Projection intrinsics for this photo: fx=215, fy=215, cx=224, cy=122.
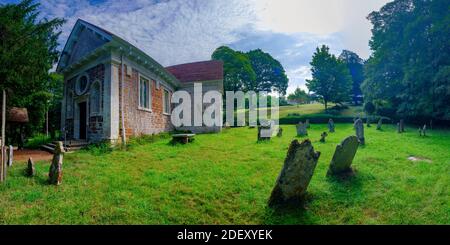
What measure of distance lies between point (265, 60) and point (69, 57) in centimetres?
3176

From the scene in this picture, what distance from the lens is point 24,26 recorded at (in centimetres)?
967

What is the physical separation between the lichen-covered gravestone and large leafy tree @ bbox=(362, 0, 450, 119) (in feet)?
54.5

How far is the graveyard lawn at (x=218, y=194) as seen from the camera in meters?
3.94

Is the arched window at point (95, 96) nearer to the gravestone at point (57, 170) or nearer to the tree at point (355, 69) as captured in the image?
the gravestone at point (57, 170)

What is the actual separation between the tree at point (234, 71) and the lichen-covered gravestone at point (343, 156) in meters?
24.8

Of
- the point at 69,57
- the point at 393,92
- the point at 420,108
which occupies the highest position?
the point at 69,57

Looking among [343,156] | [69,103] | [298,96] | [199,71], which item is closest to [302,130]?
[343,156]

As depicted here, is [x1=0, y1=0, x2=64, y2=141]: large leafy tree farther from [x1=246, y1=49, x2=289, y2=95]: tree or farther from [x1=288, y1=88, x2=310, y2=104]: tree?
[x1=288, y1=88, x2=310, y2=104]: tree

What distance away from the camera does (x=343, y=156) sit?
5980 mm

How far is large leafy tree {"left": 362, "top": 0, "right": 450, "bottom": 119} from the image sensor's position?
1783 centimetres

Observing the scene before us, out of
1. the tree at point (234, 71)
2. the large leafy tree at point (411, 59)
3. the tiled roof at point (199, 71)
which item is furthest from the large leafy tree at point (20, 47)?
the large leafy tree at point (411, 59)
